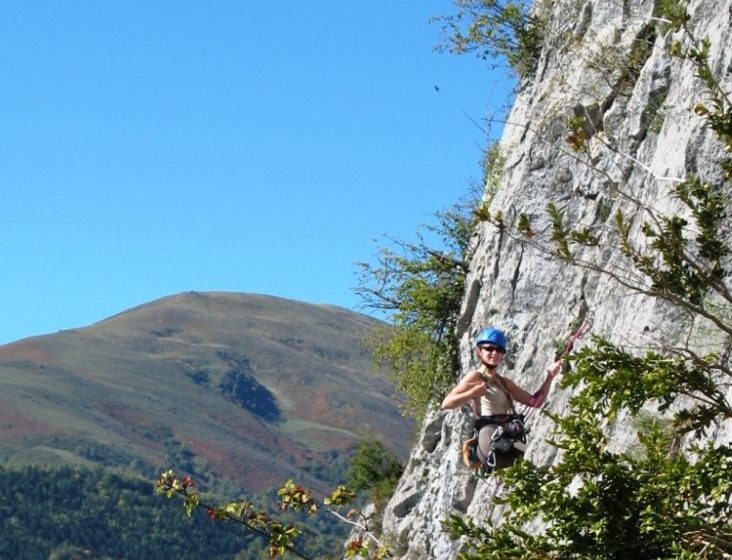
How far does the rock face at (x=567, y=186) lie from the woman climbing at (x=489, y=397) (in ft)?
3.63

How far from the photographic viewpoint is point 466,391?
13812mm

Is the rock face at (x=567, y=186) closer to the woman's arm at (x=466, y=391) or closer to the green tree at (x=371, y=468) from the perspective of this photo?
the woman's arm at (x=466, y=391)

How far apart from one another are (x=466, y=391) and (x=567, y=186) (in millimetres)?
7655

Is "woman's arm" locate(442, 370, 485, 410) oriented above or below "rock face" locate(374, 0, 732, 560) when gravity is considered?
below

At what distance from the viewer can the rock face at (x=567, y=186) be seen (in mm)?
14789

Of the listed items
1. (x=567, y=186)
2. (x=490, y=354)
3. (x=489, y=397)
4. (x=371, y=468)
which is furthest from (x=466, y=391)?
(x=371, y=468)

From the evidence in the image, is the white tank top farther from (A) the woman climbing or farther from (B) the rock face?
(B) the rock face

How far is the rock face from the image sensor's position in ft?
48.5

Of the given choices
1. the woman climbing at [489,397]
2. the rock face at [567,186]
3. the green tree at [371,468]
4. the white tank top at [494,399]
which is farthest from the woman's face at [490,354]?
the green tree at [371,468]

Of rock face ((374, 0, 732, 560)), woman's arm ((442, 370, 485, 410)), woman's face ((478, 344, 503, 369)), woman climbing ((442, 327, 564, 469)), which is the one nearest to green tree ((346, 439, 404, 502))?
rock face ((374, 0, 732, 560))

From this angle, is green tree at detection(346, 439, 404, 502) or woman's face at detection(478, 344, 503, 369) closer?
woman's face at detection(478, 344, 503, 369)

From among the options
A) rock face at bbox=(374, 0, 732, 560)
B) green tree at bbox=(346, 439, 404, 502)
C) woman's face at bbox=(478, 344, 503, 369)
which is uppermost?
rock face at bbox=(374, 0, 732, 560)

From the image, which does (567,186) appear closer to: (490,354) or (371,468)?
(490,354)

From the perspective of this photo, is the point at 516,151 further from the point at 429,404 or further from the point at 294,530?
the point at 294,530
